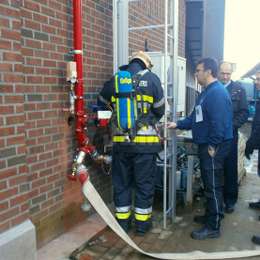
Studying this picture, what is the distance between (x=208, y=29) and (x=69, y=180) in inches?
285

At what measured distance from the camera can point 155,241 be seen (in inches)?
166

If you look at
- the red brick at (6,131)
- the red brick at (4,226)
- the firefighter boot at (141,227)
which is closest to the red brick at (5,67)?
the red brick at (6,131)

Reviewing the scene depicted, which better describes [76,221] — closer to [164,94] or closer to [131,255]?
[131,255]

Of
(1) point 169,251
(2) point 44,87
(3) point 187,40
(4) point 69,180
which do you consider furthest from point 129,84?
(3) point 187,40

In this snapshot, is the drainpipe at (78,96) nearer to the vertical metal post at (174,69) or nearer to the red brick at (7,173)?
the red brick at (7,173)

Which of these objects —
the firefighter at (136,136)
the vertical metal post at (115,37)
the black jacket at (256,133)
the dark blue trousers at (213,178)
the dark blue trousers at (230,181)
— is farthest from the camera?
the dark blue trousers at (230,181)

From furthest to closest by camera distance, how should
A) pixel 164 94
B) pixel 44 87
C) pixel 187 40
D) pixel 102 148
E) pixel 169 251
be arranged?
pixel 187 40 < pixel 102 148 < pixel 164 94 < pixel 169 251 < pixel 44 87

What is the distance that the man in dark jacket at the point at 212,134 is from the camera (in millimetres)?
4125

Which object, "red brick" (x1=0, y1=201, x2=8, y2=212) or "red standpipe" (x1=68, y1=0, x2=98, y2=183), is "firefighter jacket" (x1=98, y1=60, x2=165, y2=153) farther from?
"red brick" (x1=0, y1=201, x2=8, y2=212)

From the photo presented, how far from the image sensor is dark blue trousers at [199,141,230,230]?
14.1ft

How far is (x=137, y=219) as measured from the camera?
14.2 feet

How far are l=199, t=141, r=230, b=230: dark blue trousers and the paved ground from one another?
0.88 ft

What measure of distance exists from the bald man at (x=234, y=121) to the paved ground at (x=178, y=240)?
0.89 ft

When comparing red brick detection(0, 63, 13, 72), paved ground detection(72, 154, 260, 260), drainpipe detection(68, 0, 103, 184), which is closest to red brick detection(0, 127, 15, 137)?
red brick detection(0, 63, 13, 72)
